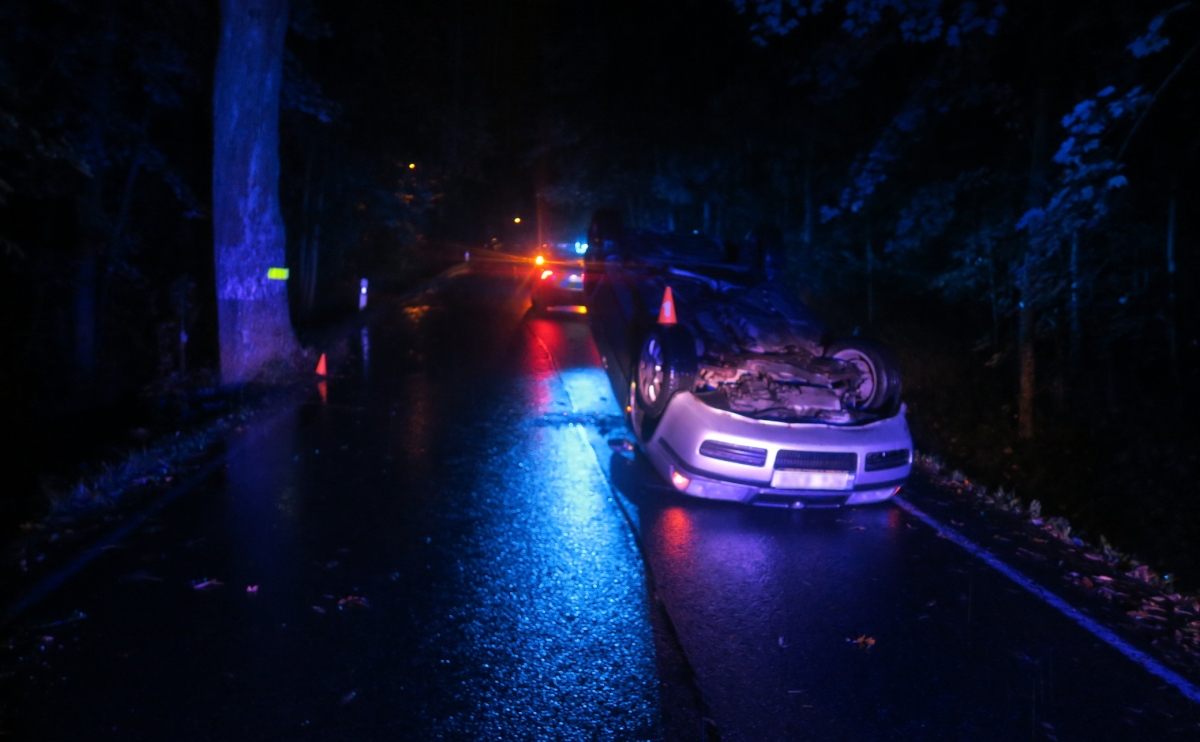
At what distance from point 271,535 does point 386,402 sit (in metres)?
4.54

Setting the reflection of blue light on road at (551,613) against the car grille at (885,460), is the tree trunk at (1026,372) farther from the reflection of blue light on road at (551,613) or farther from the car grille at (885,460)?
the reflection of blue light on road at (551,613)

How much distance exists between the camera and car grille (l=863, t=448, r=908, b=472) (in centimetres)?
616

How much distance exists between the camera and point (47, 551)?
522 centimetres

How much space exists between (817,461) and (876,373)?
4.37 ft

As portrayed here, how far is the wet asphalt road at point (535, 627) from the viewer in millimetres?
3588

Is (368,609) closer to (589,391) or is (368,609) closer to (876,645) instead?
(876,645)

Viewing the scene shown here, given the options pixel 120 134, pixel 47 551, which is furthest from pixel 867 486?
pixel 120 134

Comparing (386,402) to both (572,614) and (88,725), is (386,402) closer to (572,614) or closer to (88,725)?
(572,614)

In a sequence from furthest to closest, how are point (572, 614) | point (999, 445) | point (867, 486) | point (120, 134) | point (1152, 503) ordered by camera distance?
point (120, 134), point (999, 445), point (1152, 503), point (867, 486), point (572, 614)

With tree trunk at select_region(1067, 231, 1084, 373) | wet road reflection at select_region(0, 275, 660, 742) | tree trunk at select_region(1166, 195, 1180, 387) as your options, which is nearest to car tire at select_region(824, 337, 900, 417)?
wet road reflection at select_region(0, 275, 660, 742)

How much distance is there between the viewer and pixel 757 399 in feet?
21.7

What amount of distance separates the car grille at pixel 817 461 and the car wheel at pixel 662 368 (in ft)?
3.46

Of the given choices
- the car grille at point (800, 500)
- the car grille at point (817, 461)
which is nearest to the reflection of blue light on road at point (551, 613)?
the car grille at point (800, 500)

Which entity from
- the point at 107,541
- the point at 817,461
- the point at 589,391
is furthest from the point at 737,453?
the point at 589,391
